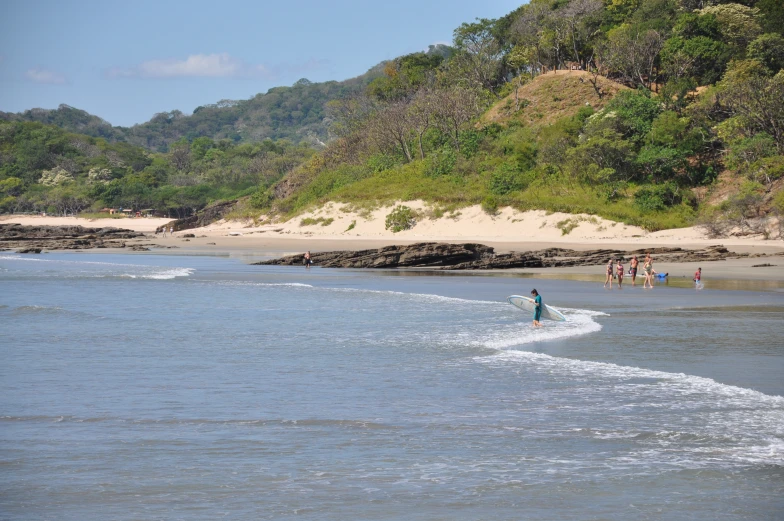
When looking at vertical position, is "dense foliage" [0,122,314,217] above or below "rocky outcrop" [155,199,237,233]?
above

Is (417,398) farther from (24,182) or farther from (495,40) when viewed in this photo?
(24,182)

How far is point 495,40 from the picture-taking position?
8981cm

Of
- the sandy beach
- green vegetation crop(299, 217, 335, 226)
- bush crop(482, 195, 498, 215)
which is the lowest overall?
the sandy beach

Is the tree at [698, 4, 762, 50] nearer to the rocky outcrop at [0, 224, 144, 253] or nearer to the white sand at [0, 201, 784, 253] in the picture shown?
the white sand at [0, 201, 784, 253]

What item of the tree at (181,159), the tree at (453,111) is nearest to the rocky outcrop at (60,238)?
the tree at (453,111)

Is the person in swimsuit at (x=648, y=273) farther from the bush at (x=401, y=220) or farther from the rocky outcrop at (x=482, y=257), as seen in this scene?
the bush at (x=401, y=220)

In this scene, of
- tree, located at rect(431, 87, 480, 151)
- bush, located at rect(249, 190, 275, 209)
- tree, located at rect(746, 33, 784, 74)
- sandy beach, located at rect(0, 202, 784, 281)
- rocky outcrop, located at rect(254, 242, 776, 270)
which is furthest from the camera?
bush, located at rect(249, 190, 275, 209)

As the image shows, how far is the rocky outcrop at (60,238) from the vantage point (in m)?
65.3

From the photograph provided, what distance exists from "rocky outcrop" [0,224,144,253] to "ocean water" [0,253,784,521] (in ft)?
143

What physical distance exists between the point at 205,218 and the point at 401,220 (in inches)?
1401

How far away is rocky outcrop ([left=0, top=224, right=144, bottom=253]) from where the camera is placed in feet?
214

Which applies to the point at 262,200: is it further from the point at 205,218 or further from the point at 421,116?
the point at 421,116

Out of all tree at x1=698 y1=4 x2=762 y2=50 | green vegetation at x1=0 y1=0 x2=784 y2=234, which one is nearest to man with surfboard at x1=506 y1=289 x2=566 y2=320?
green vegetation at x1=0 y1=0 x2=784 y2=234

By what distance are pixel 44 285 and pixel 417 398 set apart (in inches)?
1020
